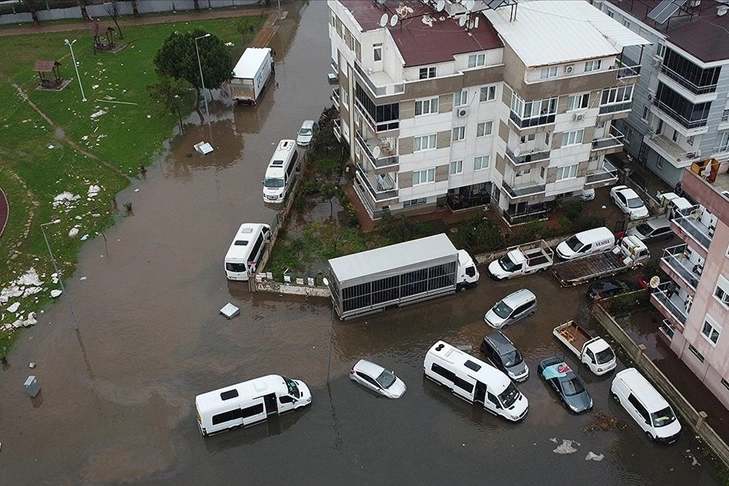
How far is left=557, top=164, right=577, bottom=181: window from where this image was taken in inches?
2041

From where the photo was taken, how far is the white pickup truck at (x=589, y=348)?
42.4 metres

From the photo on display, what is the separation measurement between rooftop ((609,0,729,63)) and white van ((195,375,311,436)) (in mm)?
37552

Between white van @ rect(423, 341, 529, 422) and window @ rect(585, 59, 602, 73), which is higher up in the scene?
window @ rect(585, 59, 602, 73)

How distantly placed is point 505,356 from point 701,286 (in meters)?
11.9

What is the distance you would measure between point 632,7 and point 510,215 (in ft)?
70.1

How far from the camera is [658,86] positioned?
2154 inches

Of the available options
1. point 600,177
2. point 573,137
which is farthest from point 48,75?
point 600,177

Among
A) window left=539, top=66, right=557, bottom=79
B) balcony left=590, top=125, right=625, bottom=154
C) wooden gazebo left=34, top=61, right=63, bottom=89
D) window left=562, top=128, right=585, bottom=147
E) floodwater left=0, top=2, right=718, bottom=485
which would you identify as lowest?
floodwater left=0, top=2, right=718, bottom=485

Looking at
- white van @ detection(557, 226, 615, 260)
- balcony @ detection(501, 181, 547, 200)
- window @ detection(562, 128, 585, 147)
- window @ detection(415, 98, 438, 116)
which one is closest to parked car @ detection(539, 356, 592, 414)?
white van @ detection(557, 226, 615, 260)

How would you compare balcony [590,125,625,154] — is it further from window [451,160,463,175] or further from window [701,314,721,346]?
window [701,314,721,346]

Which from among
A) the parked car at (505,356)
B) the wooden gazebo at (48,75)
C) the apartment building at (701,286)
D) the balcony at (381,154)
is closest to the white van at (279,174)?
the balcony at (381,154)

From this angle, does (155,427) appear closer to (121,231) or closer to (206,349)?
(206,349)

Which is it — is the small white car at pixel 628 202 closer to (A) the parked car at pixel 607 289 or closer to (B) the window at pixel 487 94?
(A) the parked car at pixel 607 289

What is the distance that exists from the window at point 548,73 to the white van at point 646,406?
20104mm
